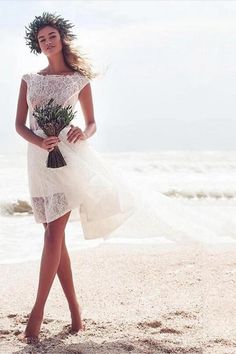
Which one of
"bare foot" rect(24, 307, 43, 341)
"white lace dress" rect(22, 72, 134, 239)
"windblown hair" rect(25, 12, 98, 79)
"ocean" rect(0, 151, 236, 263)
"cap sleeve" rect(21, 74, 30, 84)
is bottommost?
"ocean" rect(0, 151, 236, 263)

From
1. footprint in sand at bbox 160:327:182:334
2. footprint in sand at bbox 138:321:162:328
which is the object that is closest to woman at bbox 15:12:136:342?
footprint in sand at bbox 138:321:162:328

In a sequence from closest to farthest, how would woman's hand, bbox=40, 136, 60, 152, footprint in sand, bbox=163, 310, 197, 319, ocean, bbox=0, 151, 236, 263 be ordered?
woman's hand, bbox=40, 136, 60, 152 < footprint in sand, bbox=163, 310, 197, 319 < ocean, bbox=0, 151, 236, 263

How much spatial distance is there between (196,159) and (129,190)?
19.5 m

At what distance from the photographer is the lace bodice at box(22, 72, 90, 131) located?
4.14 m

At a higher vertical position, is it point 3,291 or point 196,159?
point 3,291

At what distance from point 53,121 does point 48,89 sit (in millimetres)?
343

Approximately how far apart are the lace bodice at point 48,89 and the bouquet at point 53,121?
0.15 m

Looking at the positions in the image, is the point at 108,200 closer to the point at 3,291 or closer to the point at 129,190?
the point at 129,190

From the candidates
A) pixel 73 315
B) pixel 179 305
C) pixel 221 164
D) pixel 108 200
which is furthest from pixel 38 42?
pixel 221 164

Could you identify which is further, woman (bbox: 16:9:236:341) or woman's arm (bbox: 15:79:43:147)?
woman's arm (bbox: 15:79:43:147)

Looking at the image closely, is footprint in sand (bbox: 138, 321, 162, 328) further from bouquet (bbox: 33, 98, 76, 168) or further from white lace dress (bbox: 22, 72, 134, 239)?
bouquet (bbox: 33, 98, 76, 168)

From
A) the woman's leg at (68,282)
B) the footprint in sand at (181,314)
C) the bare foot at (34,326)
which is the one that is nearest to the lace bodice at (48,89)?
the woman's leg at (68,282)

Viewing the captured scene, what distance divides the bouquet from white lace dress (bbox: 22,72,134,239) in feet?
0.29

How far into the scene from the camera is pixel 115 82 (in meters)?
30.8
